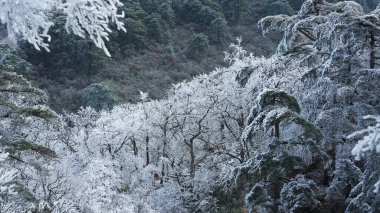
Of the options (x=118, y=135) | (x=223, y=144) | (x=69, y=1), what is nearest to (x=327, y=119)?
(x=69, y=1)

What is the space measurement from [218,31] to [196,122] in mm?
27953

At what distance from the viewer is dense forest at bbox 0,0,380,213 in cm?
999

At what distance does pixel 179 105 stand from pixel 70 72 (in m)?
22.2

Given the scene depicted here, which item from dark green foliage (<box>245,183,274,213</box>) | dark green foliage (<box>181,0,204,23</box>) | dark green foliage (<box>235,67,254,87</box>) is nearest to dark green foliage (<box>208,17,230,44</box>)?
dark green foliage (<box>181,0,204,23</box>)

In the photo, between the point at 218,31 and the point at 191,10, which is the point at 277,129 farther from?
the point at 191,10

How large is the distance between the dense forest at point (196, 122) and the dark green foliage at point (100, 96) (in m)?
0.12

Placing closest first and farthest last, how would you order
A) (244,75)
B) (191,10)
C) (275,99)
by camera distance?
(275,99) < (244,75) < (191,10)

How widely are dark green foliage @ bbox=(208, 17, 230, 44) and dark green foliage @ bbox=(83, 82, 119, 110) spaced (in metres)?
16.5

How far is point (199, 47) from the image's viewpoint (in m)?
47.4

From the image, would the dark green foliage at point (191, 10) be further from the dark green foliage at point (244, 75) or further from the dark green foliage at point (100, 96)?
the dark green foliage at point (244, 75)

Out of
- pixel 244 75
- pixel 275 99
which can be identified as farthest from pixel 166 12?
pixel 275 99

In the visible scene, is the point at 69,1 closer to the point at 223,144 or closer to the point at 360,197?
the point at 360,197

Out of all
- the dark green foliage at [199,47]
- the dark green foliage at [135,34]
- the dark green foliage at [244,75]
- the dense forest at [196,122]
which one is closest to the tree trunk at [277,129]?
the dense forest at [196,122]

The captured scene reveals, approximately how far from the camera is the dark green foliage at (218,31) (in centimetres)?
4953
